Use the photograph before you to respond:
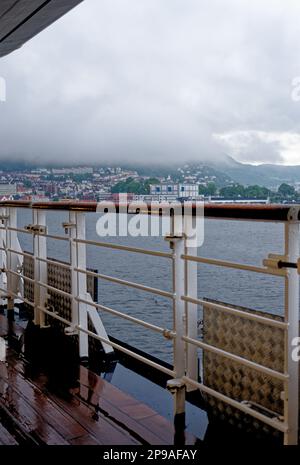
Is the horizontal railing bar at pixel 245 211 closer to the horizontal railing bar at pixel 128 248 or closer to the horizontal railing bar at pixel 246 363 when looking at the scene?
the horizontal railing bar at pixel 128 248

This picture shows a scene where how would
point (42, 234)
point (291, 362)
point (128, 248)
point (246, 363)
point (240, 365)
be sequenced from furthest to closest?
point (42, 234) < point (128, 248) < point (240, 365) < point (246, 363) < point (291, 362)

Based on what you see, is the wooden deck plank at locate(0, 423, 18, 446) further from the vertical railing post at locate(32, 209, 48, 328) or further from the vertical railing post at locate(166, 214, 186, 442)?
the vertical railing post at locate(32, 209, 48, 328)

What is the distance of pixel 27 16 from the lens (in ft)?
6.57

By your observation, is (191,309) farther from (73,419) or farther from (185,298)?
(73,419)

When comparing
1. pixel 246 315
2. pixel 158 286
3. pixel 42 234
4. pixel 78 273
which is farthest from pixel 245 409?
pixel 158 286

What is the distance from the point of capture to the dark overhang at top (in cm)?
186

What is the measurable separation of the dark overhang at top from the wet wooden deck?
5.21 ft

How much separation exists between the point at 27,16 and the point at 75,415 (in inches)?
63.8

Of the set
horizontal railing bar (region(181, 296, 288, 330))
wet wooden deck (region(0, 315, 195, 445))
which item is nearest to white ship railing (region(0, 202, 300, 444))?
horizontal railing bar (region(181, 296, 288, 330))

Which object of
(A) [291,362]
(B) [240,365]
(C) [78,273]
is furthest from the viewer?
(C) [78,273]

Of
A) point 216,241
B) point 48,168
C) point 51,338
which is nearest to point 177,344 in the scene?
point 51,338

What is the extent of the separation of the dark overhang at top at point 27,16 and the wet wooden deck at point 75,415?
1.59 m

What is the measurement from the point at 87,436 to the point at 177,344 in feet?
1.54

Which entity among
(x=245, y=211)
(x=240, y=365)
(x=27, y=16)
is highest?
(x=27, y=16)
